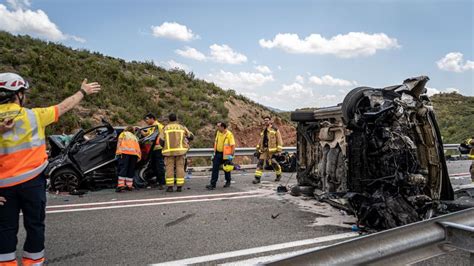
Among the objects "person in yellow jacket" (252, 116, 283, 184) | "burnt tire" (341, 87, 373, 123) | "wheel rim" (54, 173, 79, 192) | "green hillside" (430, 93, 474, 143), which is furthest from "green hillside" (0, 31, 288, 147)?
"green hillside" (430, 93, 474, 143)

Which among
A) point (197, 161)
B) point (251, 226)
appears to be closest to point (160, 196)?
point (251, 226)

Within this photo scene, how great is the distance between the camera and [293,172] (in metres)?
11.9

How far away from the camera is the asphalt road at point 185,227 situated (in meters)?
4.24

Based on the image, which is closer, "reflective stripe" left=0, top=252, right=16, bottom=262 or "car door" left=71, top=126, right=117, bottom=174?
"reflective stripe" left=0, top=252, right=16, bottom=262

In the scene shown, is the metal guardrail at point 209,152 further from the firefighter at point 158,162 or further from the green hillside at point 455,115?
the green hillside at point 455,115

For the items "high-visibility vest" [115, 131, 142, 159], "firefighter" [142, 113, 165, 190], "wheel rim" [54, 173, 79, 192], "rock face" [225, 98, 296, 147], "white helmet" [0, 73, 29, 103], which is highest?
"rock face" [225, 98, 296, 147]

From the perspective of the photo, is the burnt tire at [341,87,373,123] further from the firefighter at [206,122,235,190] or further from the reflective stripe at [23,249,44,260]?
the reflective stripe at [23,249,44,260]

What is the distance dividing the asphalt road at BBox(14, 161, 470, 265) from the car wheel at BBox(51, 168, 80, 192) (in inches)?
12.0

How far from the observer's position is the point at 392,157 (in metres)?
5.06

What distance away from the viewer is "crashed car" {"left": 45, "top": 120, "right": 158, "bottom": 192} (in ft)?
26.3

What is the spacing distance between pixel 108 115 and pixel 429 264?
16144mm

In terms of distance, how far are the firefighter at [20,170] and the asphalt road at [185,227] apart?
0.94 meters

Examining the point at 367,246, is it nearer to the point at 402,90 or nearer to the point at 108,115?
the point at 402,90

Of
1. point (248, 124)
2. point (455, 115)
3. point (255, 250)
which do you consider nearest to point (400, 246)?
point (255, 250)
